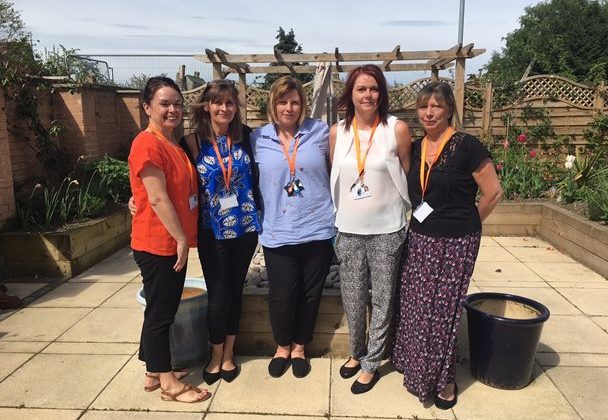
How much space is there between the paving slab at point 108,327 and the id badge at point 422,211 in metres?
2.35

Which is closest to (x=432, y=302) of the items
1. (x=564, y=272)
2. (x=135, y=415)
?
(x=135, y=415)

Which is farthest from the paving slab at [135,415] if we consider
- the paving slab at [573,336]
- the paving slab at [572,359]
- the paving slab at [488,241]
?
the paving slab at [488,241]

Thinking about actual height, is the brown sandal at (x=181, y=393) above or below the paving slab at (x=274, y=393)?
above

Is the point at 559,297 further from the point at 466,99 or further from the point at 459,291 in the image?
the point at 466,99

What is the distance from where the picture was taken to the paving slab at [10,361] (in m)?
3.23

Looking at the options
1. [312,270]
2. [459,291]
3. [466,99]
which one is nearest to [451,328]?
[459,291]

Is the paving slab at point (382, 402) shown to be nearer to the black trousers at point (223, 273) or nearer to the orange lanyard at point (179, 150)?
the black trousers at point (223, 273)

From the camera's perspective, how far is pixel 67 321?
4027mm

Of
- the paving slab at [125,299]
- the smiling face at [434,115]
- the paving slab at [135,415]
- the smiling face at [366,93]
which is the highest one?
the smiling face at [366,93]

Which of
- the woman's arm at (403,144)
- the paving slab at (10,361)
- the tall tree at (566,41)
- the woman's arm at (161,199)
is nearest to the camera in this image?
the woman's arm at (161,199)

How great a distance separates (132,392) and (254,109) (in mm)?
7781

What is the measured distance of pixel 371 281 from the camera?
Answer: 2.93 metres

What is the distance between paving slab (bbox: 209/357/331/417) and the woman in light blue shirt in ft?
1.49

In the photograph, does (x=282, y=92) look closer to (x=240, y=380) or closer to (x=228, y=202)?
(x=228, y=202)
